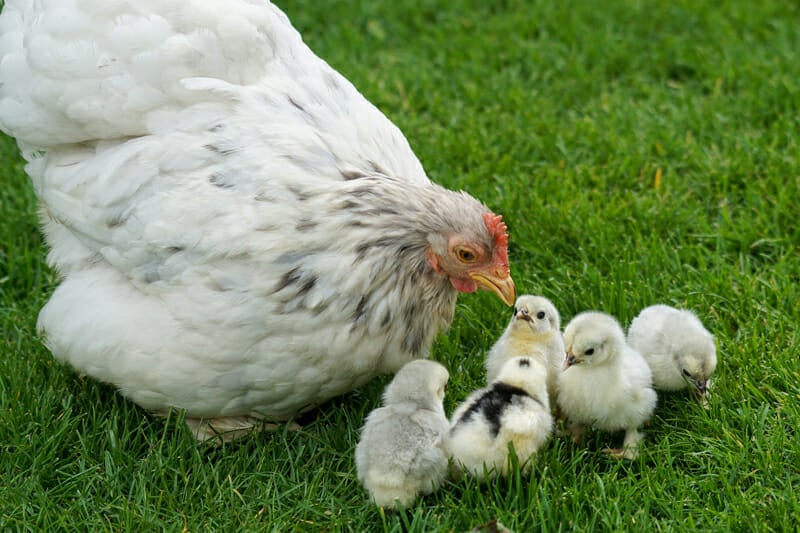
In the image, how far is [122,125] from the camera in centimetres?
377

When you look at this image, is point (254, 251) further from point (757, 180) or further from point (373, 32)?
point (373, 32)

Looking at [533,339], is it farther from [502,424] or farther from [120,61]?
[120,61]

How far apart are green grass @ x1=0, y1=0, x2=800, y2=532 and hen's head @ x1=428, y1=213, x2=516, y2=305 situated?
0.58m

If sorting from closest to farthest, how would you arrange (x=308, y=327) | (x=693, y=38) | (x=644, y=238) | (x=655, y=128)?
(x=308, y=327) → (x=644, y=238) → (x=655, y=128) → (x=693, y=38)

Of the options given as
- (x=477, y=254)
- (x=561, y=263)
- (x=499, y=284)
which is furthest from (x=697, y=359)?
(x=561, y=263)

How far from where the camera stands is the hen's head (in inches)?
136

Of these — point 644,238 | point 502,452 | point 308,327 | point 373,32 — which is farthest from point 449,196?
point 373,32

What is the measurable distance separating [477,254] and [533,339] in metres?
0.39

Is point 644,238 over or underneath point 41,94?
underneath

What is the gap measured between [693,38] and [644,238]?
7.68 ft

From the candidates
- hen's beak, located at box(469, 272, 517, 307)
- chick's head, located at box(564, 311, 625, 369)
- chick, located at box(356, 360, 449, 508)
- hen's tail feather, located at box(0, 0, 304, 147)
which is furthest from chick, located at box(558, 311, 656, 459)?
hen's tail feather, located at box(0, 0, 304, 147)

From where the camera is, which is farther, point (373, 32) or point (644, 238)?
point (373, 32)

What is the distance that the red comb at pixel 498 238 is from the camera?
11.3ft

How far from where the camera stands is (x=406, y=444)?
323 centimetres
